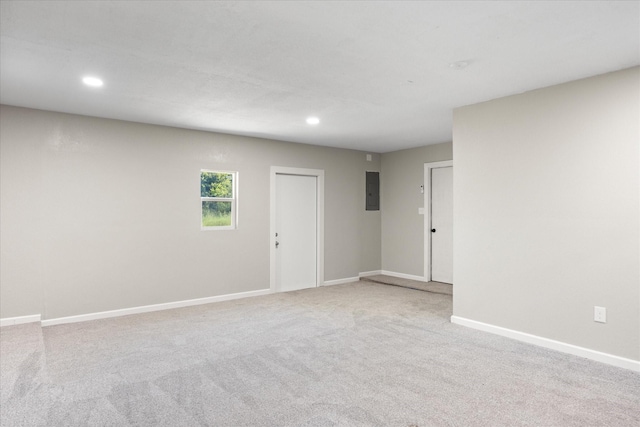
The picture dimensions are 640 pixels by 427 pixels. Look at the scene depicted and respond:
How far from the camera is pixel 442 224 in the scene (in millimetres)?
6586

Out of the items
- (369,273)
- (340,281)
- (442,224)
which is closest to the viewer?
(442,224)

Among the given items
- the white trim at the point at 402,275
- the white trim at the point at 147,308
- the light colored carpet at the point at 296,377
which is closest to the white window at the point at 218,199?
the white trim at the point at 147,308

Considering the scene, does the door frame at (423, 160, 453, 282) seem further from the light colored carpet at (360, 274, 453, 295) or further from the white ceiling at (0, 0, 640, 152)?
the white ceiling at (0, 0, 640, 152)

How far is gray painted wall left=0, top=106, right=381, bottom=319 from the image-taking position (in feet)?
13.9

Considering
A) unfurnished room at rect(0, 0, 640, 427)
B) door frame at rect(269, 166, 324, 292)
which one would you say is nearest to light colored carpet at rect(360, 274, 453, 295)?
unfurnished room at rect(0, 0, 640, 427)

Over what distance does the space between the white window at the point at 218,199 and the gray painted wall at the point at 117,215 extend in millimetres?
115

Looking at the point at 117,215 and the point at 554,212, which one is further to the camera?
the point at 117,215

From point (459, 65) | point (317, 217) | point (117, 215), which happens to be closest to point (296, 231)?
point (317, 217)

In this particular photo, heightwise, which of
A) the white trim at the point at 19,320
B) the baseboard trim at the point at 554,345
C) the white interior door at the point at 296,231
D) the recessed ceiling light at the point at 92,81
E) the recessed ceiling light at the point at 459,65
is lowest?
the baseboard trim at the point at 554,345

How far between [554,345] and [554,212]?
46.9 inches

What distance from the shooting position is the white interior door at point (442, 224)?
6.47 m

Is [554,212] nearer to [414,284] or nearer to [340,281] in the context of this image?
[414,284]

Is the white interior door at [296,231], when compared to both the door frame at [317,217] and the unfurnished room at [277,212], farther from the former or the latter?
the unfurnished room at [277,212]

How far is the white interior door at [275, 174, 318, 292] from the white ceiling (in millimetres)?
2070
